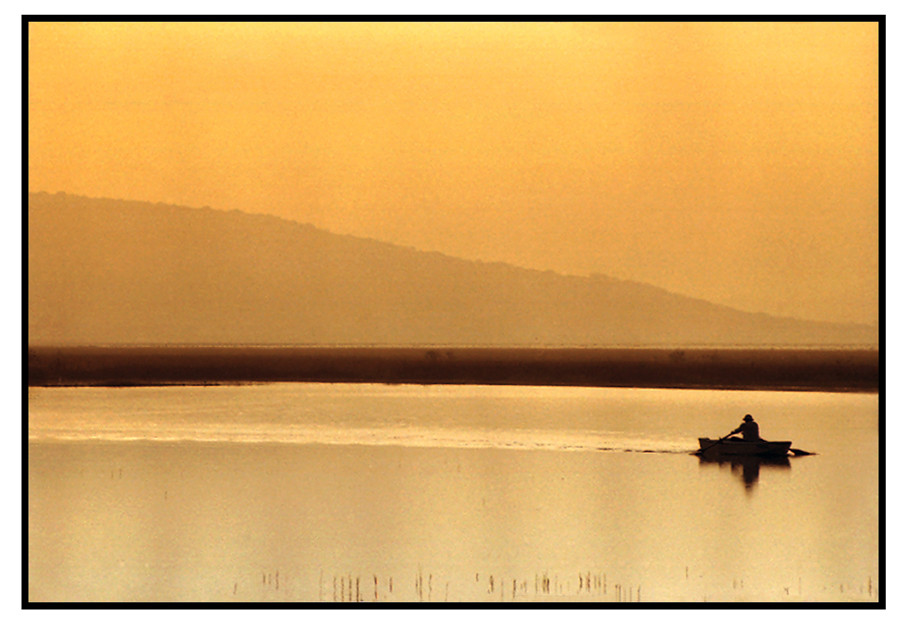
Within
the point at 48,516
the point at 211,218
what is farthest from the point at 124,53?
the point at 48,516

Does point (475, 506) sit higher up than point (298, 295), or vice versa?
point (298, 295)

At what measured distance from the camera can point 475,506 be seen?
4.42m

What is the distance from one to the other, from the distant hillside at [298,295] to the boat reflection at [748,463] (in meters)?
0.45

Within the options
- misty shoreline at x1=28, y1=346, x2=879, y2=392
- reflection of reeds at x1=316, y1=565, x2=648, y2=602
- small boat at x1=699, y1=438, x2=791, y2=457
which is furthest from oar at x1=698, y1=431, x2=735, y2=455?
reflection of reeds at x1=316, y1=565, x2=648, y2=602

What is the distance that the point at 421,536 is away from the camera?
13.9 ft

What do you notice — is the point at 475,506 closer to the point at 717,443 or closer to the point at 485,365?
the point at 485,365

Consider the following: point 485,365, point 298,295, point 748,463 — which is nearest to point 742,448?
point 748,463

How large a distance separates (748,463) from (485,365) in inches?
42.1

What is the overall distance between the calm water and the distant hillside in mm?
269

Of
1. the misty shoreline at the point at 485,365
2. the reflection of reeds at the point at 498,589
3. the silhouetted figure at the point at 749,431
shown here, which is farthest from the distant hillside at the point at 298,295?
the reflection of reeds at the point at 498,589

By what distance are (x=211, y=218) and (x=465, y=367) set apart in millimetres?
1122

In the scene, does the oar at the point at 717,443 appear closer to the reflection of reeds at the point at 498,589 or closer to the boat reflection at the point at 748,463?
the boat reflection at the point at 748,463

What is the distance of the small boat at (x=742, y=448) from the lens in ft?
14.1

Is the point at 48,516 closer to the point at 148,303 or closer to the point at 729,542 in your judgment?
the point at 148,303
